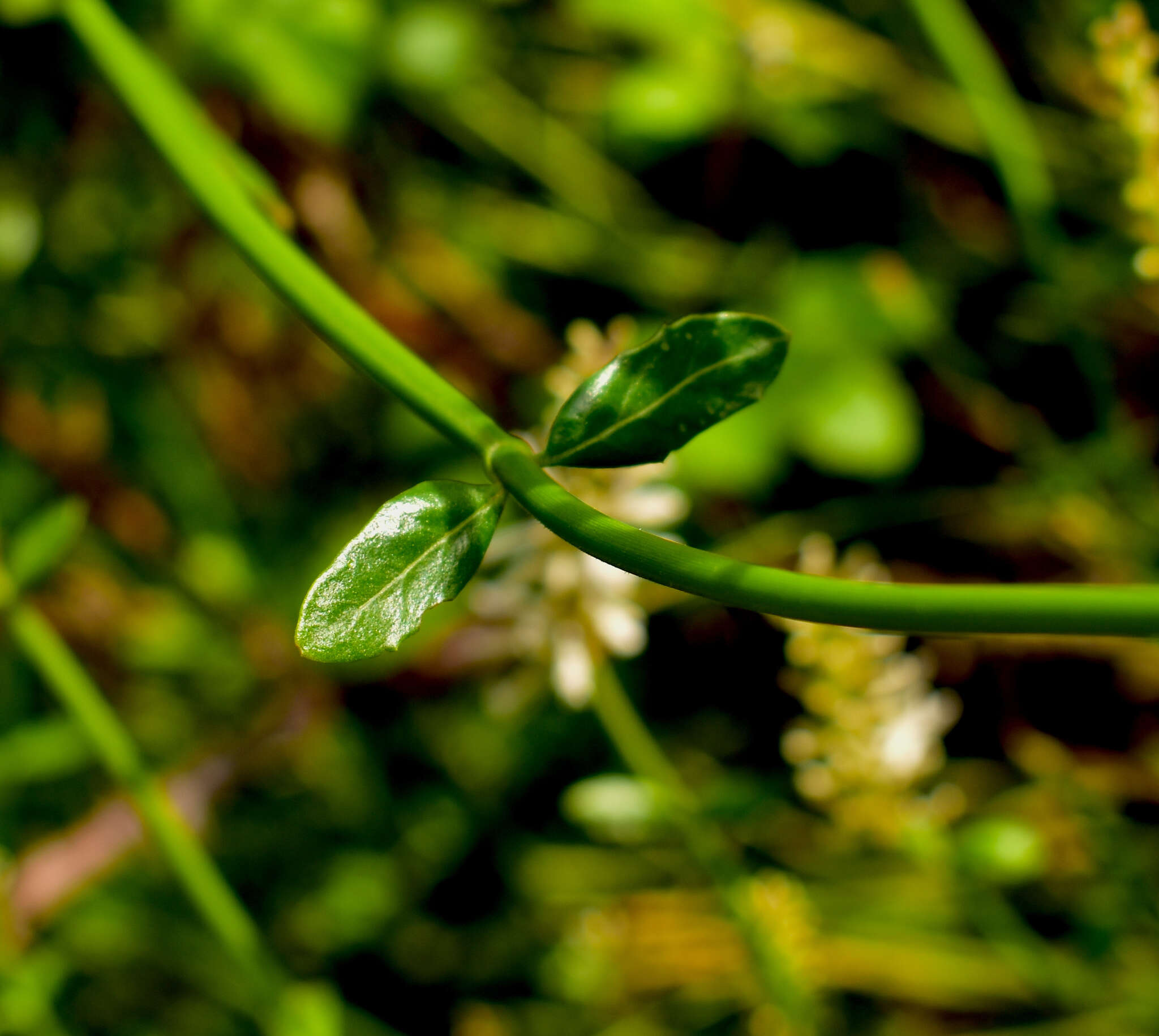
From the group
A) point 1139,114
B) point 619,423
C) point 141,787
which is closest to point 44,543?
point 141,787

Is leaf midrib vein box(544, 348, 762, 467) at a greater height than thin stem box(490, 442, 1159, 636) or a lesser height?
greater

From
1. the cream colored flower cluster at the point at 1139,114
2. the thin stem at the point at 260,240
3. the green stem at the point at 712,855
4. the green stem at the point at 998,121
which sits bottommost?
the green stem at the point at 712,855

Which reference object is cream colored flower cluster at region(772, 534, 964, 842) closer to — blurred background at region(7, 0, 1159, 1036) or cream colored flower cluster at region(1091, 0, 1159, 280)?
blurred background at region(7, 0, 1159, 1036)

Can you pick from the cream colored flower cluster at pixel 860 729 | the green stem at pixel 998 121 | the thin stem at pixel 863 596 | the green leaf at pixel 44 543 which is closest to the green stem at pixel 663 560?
the thin stem at pixel 863 596

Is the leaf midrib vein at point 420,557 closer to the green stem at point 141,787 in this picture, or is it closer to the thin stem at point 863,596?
the thin stem at point 863,596

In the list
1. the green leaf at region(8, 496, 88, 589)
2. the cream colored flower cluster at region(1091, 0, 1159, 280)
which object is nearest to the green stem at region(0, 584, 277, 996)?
the green leaf at region(8, 496, 88, 589)

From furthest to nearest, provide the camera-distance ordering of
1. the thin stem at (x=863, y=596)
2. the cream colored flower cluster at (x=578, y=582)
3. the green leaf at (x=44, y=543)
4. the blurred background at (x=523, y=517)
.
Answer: the blurred background at (x=523, y=517)
the cream colored flower cluster at (x=578, y=582)
the green leaf at (x=44, y=543)
the thin stem at (x=863, y=596)

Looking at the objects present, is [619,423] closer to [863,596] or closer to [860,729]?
[863,596]
